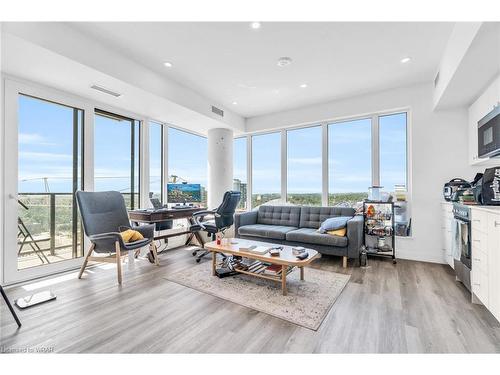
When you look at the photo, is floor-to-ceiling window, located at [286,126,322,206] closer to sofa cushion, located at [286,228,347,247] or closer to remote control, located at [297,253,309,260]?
sofa cushion, located at [286,228,347,247]

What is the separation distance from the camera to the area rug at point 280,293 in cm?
206

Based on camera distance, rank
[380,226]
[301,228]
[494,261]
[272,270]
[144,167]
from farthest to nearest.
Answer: [144,167], [301,228], [380,226], [272,270], [494,261]

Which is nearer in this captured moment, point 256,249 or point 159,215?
point 256,249

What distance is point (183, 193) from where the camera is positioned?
426 centimetres

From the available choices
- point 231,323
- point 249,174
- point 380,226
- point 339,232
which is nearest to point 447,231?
point 380,226

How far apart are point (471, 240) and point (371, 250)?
59.9 inches

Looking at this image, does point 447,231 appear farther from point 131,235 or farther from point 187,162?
point 187,162

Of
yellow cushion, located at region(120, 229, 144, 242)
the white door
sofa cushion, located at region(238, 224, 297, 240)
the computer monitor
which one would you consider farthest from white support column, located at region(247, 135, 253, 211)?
the white door

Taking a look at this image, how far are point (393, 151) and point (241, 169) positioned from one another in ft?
10.5

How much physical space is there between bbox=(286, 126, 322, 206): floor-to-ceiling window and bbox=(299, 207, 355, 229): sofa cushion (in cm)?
55

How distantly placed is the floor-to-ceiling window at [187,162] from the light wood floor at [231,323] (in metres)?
1.94

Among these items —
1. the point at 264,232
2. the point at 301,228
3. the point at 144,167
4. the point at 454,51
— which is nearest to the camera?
the point at 454,51
